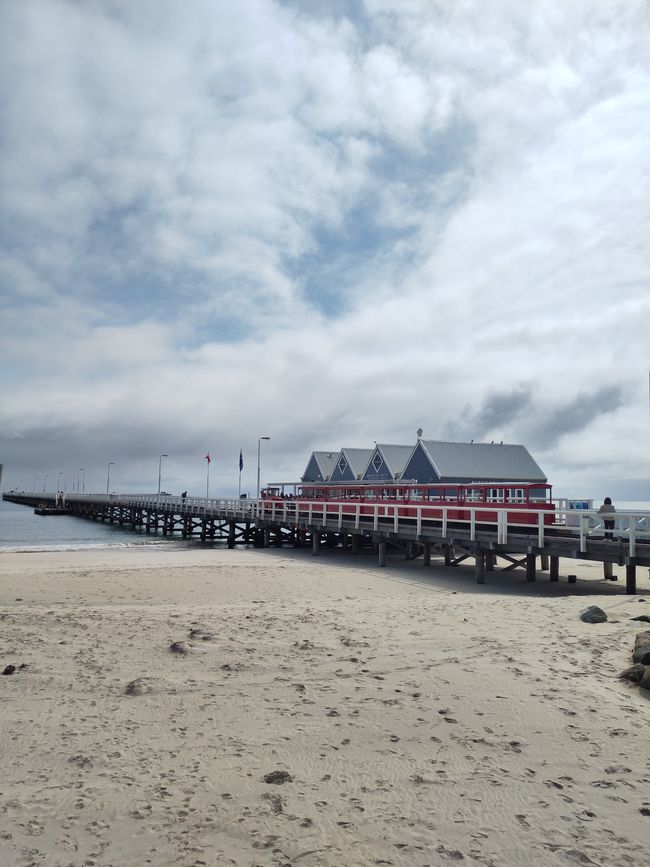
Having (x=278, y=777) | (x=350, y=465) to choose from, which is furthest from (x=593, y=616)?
(x=350, y=465)

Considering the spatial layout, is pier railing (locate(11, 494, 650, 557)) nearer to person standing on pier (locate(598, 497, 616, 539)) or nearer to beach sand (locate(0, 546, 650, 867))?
person standing on pier (locate(598, 497, 616, 539))

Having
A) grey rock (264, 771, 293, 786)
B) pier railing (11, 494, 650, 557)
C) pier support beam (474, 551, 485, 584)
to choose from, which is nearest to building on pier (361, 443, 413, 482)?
pier railing (11, 494, 650, 557)

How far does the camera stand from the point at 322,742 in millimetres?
4730

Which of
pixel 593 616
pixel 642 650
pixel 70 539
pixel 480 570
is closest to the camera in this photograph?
pixel 642 650

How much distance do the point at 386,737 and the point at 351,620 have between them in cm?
440

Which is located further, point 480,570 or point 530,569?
point 530,569

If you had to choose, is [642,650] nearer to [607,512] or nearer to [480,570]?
[480,570]

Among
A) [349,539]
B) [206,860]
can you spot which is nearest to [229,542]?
[349,539]

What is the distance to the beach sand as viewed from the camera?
11.6ft

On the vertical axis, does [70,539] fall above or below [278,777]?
below

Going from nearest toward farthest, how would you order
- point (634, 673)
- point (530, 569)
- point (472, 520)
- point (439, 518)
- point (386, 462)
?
1. point (634, 673)
2. point (472, 520)
3. point (530, 569)
4. point (439, 518)
5. point (386, 462)

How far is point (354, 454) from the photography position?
58781 mm

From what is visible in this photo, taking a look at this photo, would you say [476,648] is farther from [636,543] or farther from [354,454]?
[354,454]

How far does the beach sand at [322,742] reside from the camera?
352cm
